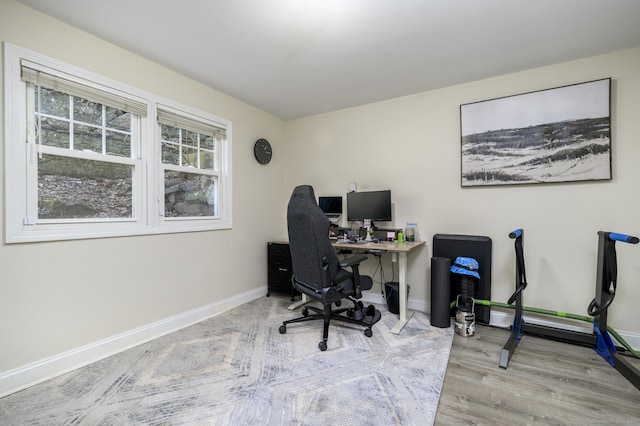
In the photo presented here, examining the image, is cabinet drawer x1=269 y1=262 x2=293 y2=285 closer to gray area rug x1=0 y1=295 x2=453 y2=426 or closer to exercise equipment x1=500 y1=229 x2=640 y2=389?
gray area rug x1=0 y1=295 x2=453 y2=426

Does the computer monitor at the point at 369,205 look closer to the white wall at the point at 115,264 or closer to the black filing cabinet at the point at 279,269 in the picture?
the black filing cabinet at the point at 279,269

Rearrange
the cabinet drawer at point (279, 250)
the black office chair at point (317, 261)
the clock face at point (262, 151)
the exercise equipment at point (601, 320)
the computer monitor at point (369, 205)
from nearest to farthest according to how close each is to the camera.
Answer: the exercise equipment at point (601, 320) → the black office chair at point (317, 261) → the computer monitor at point (369, 205) → the cabinet drawer at point (279, 250) → the clock face at point (262, 151)

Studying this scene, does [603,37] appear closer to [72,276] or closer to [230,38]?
[230,38]

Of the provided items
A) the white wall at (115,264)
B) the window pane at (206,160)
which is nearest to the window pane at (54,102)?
the white wall at (115,264)

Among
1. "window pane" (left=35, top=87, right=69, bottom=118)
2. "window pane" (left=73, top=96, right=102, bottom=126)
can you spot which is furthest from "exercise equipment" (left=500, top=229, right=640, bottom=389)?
"window pane" (left=35, top=87, right=69, bottom=118)

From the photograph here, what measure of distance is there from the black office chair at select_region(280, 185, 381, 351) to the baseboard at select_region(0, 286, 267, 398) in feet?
3.27

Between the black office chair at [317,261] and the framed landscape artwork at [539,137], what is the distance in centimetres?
170

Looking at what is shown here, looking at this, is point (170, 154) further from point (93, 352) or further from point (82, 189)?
point (93, 352)

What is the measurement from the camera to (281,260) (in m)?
3.52

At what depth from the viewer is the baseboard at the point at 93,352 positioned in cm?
175

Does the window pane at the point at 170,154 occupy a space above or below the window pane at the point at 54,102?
below

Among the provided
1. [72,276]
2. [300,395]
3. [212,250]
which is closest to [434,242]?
[300,395]

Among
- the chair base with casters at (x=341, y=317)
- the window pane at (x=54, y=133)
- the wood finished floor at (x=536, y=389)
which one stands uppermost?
the window pane at (x=54, y=133)

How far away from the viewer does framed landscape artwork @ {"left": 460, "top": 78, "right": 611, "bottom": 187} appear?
2359 mm
